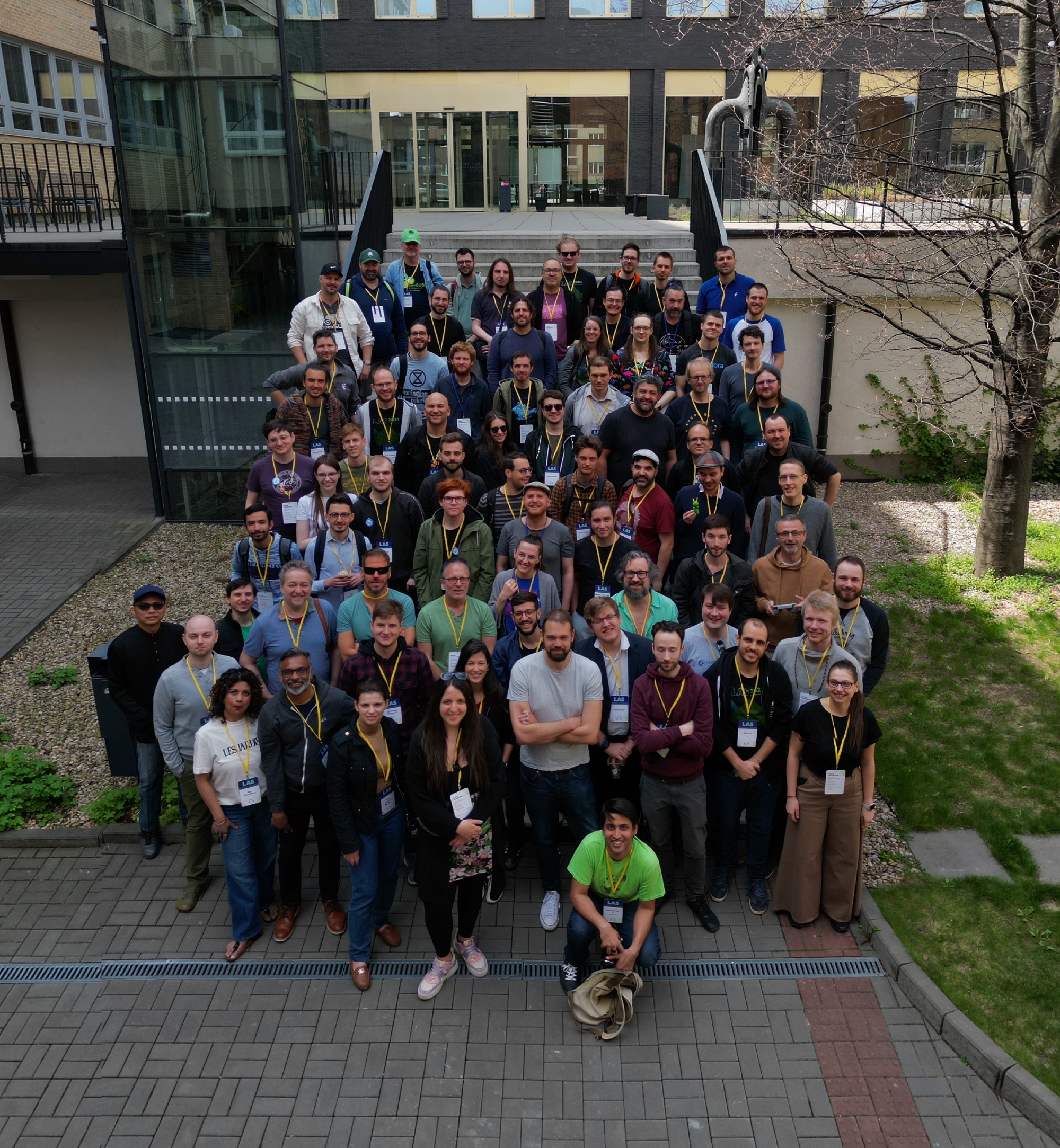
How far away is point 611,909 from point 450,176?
24.8m

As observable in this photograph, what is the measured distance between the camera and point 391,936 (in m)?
6.22

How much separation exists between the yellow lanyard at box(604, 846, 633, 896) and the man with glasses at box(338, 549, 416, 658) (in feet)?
6.32

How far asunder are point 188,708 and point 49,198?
12131mm

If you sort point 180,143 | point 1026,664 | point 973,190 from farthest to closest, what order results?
1. point 180,143
2. point 973,190
3. point 1026,664

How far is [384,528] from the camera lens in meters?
7.62

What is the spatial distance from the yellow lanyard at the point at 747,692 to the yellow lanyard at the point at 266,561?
3419 mm

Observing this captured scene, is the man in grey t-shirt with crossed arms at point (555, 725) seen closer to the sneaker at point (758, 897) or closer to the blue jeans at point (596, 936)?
the blue jeans at point (596, 936)

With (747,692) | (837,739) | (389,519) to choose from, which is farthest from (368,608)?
(837,739)

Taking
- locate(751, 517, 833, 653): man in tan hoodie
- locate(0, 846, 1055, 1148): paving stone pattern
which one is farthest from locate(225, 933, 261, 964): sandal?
locate(751, 517, 833, 653): man in tan hoodie

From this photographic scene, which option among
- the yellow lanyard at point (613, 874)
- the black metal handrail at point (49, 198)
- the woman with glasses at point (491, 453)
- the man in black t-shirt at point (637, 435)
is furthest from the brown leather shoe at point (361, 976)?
the black metal handrail at point (49, 198)

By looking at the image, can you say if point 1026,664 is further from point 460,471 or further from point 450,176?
point 450,176

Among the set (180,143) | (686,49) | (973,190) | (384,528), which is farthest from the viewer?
(686,49)

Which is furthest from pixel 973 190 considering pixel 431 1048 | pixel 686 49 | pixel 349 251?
pixel 686 49

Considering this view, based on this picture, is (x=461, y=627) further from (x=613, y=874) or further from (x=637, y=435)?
(x=637, y=435)
